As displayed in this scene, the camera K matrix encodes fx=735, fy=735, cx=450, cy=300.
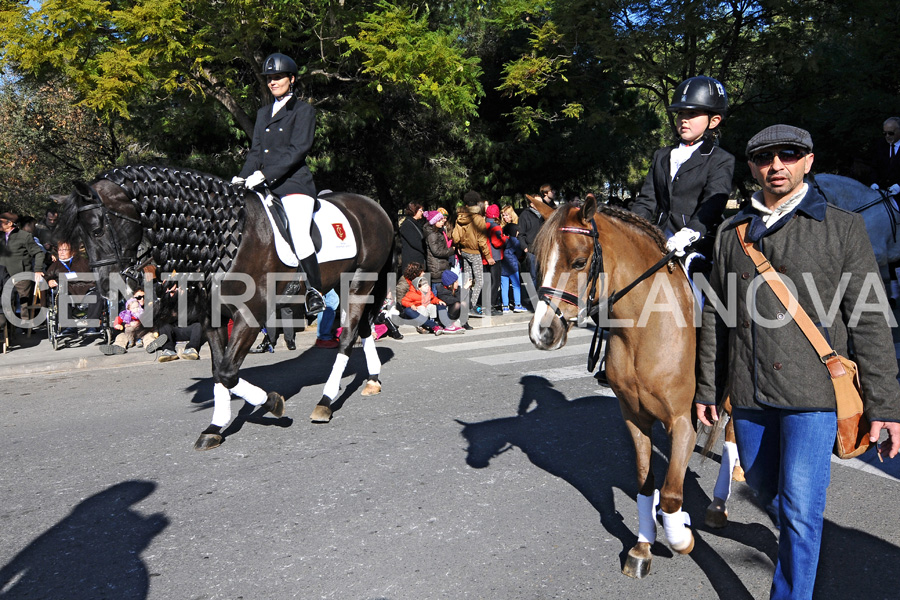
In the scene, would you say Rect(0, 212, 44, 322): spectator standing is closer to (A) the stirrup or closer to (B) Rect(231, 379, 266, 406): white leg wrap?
(A) the stirrup

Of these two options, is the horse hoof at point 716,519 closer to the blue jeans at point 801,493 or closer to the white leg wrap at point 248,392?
the blue jeans at point 801,493

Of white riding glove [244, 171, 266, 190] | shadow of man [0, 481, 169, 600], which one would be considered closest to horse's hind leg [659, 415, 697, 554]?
shadow of man [0, 481, 169, 600]

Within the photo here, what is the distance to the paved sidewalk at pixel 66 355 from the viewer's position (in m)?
9.72

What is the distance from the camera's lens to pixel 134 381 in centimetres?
881

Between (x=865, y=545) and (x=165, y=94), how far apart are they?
12933 millimetres

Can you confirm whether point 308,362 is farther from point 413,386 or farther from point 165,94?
point 165,94

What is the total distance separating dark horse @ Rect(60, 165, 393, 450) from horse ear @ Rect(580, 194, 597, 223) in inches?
131

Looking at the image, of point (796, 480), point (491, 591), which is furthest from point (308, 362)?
point (796, 480)

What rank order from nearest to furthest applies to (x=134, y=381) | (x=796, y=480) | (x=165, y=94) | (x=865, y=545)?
(x=796, y=480) < (x=865, y=545) < (x=134, y=381) < (x=165, y=94)

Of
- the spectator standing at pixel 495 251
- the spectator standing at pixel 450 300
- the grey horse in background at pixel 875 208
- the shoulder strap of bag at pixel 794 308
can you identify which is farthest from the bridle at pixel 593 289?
the spectator standing at pixel 495 251

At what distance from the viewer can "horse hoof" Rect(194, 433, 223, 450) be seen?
594 centimetres

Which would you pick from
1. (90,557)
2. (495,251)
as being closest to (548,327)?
(90,557)

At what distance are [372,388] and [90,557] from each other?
155 inches

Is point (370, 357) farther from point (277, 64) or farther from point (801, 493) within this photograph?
point (801, 493)
